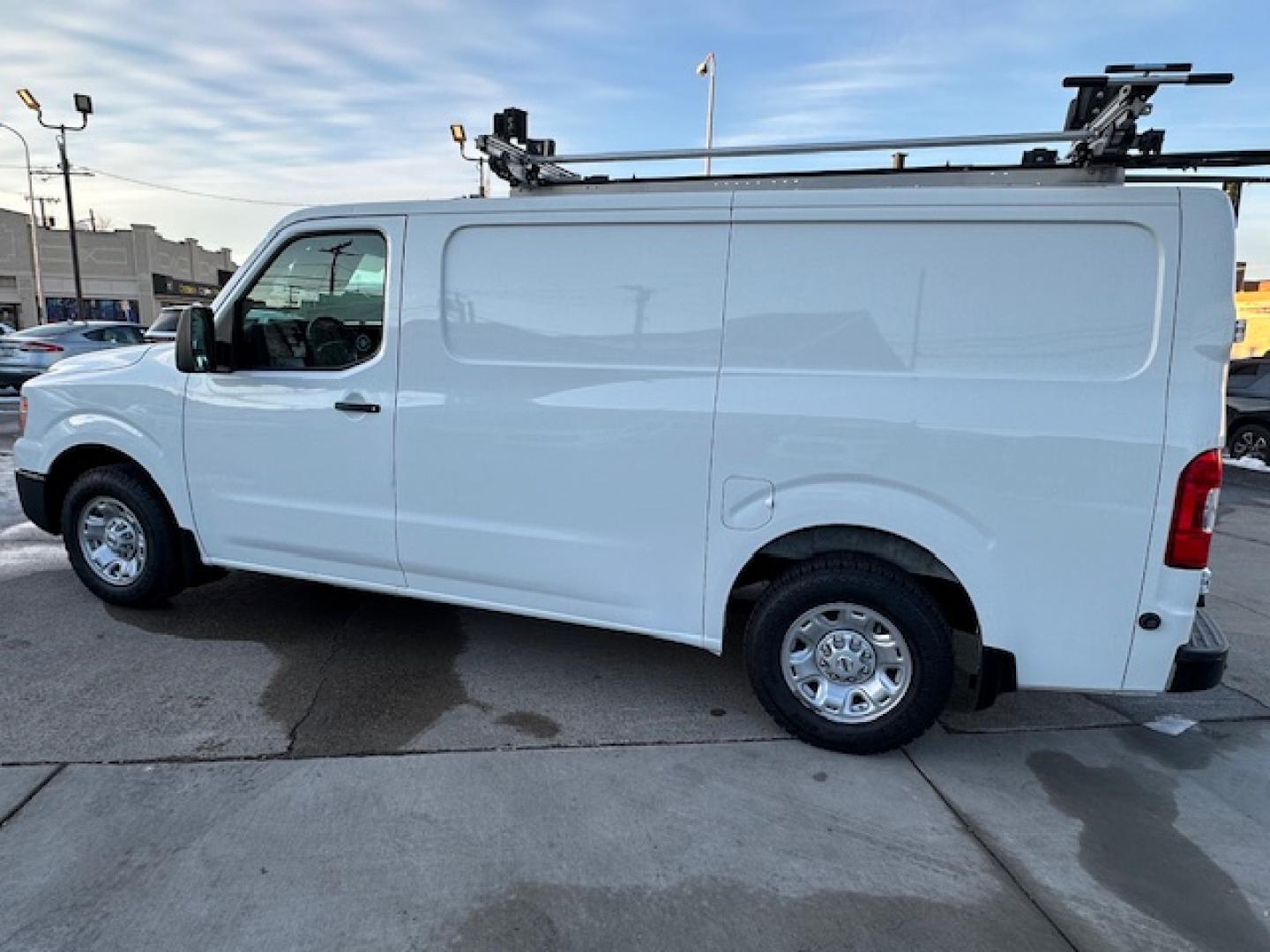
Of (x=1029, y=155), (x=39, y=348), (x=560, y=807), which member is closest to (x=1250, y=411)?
(x=1029, y=155)

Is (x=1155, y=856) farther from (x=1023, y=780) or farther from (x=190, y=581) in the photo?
(x=190, y=581)

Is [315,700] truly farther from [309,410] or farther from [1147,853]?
[1147,853]

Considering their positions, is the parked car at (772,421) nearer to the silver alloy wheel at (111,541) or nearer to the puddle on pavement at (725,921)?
the silver alloy wheel at (111,541)

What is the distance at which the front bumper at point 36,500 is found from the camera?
4.49 metres

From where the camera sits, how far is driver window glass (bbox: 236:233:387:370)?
11.8ft

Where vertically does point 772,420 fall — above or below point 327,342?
below

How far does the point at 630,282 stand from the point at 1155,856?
8.95ft

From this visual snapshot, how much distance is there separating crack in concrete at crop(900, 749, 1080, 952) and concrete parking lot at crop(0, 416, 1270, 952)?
0.04 ft

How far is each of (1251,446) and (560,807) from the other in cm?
1221

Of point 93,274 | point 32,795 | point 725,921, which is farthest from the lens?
point 93,274

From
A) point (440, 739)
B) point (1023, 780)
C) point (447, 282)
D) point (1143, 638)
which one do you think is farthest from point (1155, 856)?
point (447, 282)

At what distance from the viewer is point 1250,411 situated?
11.0m

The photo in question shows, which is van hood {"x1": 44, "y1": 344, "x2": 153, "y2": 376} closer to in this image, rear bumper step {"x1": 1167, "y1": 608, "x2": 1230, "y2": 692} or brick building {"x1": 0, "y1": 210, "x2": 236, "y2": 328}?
rear bumper step {"x1": 1167, "y1": 608, "x2": 1230, "y2": 692}

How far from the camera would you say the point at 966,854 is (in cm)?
261
